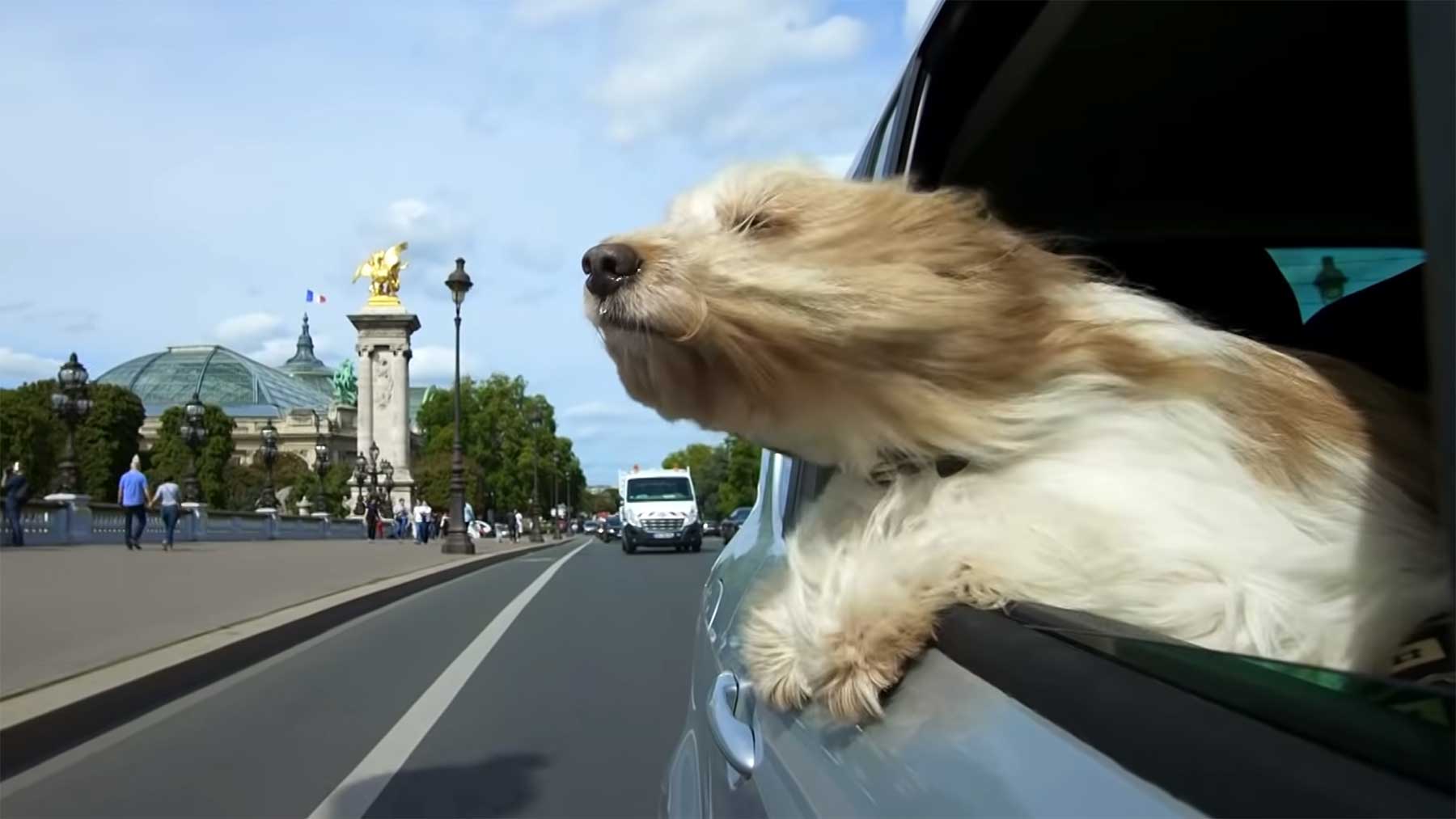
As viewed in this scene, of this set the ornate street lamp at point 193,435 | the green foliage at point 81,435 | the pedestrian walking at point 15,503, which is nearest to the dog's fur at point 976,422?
the pedestrian walking at point 15,503

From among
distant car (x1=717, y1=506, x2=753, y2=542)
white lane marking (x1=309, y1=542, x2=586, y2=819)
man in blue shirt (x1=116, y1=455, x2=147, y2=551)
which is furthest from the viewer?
man in blue shirt (x1=116, y1=455, x2=147, y2=551)

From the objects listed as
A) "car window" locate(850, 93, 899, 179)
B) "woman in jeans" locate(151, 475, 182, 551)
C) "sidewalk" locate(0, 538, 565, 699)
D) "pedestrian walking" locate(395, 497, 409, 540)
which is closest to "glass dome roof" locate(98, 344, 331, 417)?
"pedestrian walking" locate(395, 497, 409, 540)

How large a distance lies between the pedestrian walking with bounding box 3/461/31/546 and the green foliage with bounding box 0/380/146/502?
70332mm

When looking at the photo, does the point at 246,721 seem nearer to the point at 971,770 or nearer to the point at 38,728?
the point at 38,728

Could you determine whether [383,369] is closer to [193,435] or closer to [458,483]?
[193,435]

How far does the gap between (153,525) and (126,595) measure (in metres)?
24.9

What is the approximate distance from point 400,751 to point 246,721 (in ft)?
5.15

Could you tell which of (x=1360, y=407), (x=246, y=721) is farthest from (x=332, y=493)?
(x=1360, y=407)

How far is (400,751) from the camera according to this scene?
7332 mm

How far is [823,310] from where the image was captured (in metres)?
2.11

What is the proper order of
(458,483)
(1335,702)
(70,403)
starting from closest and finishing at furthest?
(1335,702), (70,403), (458,483)

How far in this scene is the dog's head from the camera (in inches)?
82.2

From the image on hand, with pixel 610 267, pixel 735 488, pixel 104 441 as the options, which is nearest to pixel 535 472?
pixel 104 441

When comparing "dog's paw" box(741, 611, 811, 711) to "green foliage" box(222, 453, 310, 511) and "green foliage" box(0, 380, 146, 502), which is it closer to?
"green foliage" box(0, 380, 146, 502)
